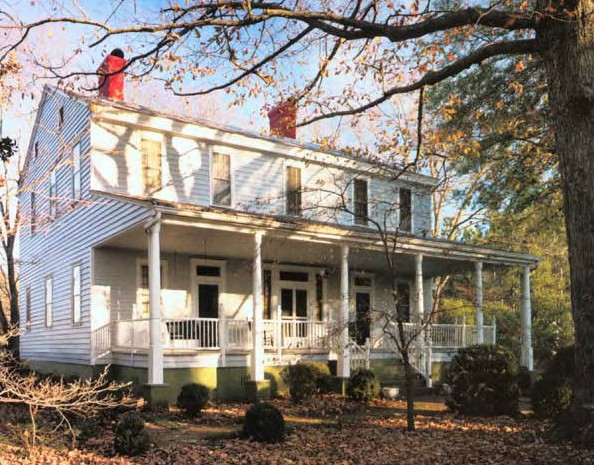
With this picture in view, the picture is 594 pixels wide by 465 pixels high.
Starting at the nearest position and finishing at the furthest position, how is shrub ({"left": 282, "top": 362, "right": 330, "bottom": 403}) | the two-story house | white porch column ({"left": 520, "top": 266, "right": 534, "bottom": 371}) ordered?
the two-story house
shrub ({"left": 282, "top": 362, "right": 330, "bottom": 403})
white porch column ({"left": 520, "top": 266, "right": 534, "bottom": 371})

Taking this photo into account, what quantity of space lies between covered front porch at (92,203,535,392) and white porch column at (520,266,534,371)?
0.13ft

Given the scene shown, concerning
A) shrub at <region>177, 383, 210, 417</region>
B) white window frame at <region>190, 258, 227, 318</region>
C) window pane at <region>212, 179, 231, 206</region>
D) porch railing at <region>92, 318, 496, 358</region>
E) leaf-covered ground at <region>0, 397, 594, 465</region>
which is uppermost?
window pane at <region>212, 179, 231, 206</region>

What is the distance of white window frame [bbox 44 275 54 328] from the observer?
19.8 meters

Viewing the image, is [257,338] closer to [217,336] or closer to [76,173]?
[217,336]

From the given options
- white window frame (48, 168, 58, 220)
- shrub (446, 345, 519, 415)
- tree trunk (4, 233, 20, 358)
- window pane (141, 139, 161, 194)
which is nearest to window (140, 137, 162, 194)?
window pane (141, 139, 161, 194)


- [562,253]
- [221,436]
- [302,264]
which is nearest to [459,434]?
[221,436]

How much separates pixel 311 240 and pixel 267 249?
2239mm

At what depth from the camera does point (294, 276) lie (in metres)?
19.6

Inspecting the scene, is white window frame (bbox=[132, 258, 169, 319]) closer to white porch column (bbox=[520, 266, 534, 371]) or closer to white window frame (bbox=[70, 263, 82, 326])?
white window frame (bbox=[70, 263, 82, 326])

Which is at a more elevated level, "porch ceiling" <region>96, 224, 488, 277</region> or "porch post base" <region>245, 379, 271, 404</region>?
"porch ceiling" <region>96, 224, 488, 277</region>

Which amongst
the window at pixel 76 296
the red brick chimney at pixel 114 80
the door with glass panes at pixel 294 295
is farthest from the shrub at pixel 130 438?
the red brick chimney at pixel 114 80

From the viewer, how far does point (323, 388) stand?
15.5 meters

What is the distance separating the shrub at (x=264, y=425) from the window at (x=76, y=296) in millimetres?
8875

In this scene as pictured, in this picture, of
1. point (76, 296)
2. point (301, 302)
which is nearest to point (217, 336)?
point (76, 296)
